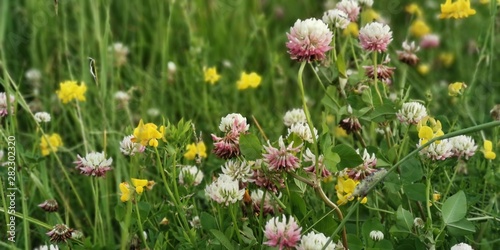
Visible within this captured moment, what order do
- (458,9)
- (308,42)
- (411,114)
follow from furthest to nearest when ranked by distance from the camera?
(458,9), (411,114), (308,42)

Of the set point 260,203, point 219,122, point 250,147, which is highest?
point 219,122

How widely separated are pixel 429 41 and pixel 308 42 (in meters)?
1.60

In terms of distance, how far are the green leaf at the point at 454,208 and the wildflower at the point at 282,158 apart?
29 cm

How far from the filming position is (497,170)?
1616mm

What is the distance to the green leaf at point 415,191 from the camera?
1396 mm

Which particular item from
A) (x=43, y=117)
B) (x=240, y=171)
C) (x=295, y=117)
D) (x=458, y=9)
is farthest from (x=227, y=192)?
(x=458, y=9)

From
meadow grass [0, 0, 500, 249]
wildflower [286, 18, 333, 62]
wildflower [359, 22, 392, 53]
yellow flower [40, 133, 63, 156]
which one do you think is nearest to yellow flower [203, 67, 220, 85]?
meadow grass [0, 0, 500, 249]

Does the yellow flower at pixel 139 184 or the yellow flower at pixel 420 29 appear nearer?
the yellow flower at pixel 139 184

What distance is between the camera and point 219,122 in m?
2.15

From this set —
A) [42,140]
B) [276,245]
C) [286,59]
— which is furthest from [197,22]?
[276,245]

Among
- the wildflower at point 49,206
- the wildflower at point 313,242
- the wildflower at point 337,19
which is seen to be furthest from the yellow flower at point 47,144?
the wildflower at point 313,242

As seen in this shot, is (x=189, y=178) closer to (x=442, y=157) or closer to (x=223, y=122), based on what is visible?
(x=223, y=122)

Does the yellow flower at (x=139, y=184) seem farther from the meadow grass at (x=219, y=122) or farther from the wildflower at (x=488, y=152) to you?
the wildflower at (x=488, y=152)

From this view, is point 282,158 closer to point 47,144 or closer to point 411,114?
point 411,114
